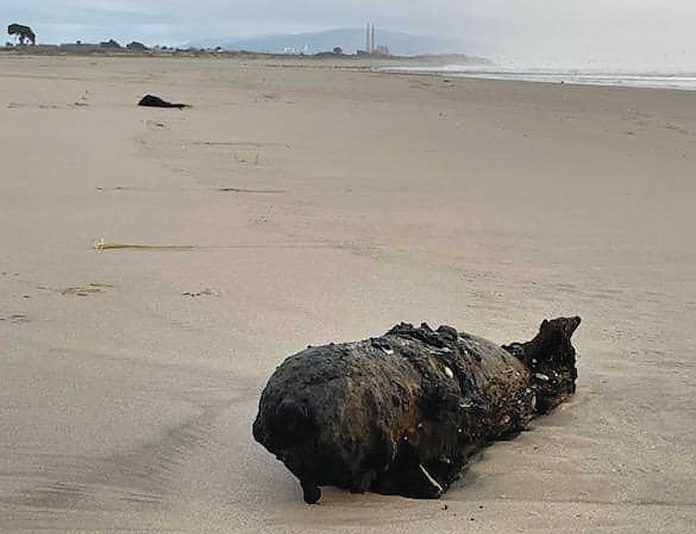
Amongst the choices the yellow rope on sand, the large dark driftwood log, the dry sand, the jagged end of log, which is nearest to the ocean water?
the dry sand

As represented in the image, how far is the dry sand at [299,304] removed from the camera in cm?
231

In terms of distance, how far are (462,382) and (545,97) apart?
15969 millimetres

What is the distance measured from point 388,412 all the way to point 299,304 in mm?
1733

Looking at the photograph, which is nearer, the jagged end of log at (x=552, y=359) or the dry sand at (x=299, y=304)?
the dry sand at (x=299, y=304)

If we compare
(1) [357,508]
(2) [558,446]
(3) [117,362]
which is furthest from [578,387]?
(3) [117,362]

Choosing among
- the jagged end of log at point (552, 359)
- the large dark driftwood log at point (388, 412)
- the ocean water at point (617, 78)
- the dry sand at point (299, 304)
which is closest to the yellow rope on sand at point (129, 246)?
the dry sand at point (299, 304)

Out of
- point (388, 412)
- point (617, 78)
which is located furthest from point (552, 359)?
point (617, 78)

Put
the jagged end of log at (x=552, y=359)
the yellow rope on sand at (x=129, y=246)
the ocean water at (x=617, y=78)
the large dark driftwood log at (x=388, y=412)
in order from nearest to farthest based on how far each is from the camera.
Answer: the large dark driftwood log at (x=388, y=412)
the jagged end of log at (x=552, y=359)
the yellow rope on sand at (x=129, y=246)
the ocean water at (x=617, y=78)

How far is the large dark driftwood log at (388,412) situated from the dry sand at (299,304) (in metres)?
0.07

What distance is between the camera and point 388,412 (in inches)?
90.6

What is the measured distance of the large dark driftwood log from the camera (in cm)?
222

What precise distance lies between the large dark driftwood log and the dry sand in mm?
74

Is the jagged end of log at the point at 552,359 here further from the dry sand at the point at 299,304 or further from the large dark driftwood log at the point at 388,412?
the large dark driftwood log at the point at 388,412

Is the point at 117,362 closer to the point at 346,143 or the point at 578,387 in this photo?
the point at 578,387
